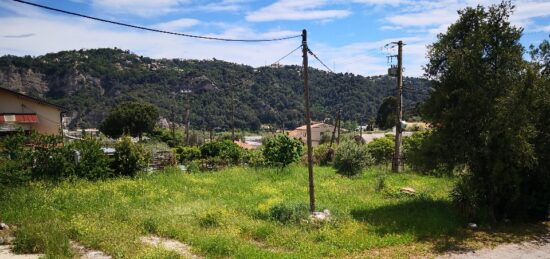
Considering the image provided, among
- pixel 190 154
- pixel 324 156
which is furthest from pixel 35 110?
pixel 324 156

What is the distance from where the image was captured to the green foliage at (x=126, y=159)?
75.4 ft

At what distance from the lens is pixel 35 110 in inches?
1350

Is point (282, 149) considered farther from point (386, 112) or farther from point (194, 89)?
point (194, 89)

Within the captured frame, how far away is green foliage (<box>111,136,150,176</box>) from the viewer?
23.0 m

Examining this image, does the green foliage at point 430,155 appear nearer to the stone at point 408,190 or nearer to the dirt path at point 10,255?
the stone at point 408,190

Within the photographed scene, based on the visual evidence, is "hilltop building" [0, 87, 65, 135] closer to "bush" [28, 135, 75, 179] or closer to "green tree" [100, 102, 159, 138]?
"bush" [28, 135, 75, 179]

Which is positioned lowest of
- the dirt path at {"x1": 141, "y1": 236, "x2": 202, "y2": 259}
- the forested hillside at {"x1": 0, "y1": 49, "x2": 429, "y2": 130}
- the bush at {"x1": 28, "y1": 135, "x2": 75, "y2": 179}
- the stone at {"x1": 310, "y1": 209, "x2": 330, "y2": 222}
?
the dirt path at {"x1": 141, "y1": 236, "x2": 202, "y2": 259}

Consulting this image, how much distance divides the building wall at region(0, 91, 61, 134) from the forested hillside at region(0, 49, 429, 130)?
75797 mm

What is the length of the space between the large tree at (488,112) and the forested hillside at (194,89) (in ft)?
325

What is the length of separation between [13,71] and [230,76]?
202ft

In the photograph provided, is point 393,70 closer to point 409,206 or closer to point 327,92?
point 409,206

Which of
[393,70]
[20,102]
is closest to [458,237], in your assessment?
[393,70]

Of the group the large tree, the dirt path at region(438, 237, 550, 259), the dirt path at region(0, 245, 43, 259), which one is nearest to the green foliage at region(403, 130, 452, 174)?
the large tree

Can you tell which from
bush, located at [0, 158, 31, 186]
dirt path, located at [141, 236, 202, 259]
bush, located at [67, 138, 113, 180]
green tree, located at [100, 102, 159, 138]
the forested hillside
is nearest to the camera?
dirt path, located at [141, 236, 202, 259]
